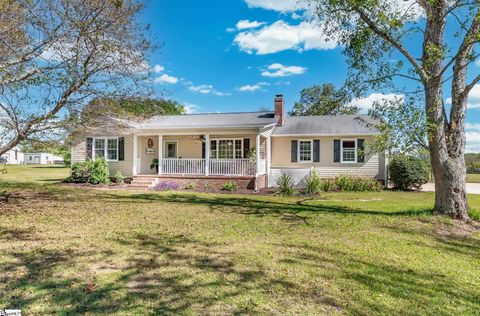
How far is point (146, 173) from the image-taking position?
1908cm

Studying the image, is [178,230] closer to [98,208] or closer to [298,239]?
[298,239]

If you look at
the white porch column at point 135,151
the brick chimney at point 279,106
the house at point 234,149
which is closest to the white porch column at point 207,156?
the house at point 234,149

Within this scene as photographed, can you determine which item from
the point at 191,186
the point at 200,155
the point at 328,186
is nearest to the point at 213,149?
the point at 200,155

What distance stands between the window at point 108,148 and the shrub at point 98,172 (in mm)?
1388

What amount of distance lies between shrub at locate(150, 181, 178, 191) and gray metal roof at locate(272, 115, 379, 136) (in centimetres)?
710

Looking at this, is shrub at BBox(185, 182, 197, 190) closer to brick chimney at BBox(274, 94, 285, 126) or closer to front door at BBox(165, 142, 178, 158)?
front door at BBox(165, 142, 178, 158)

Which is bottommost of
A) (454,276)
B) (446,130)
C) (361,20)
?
(454,276)

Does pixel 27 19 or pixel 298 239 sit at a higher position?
pixel 27 19

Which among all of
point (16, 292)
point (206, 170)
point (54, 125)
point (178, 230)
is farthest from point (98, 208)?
point (206, 170)

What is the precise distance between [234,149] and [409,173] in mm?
9320

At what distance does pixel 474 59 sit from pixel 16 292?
964 centimetres

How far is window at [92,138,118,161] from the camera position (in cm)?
1888

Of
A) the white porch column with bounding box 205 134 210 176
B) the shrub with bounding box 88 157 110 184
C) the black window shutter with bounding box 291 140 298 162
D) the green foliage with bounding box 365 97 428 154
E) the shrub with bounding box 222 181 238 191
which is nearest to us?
the green foliage with bounding box 365 97 428 154

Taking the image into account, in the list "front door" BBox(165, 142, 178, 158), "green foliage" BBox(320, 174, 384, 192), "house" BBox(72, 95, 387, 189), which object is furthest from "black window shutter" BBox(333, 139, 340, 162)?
"front door" BBox(165, 142, 178, 158)
